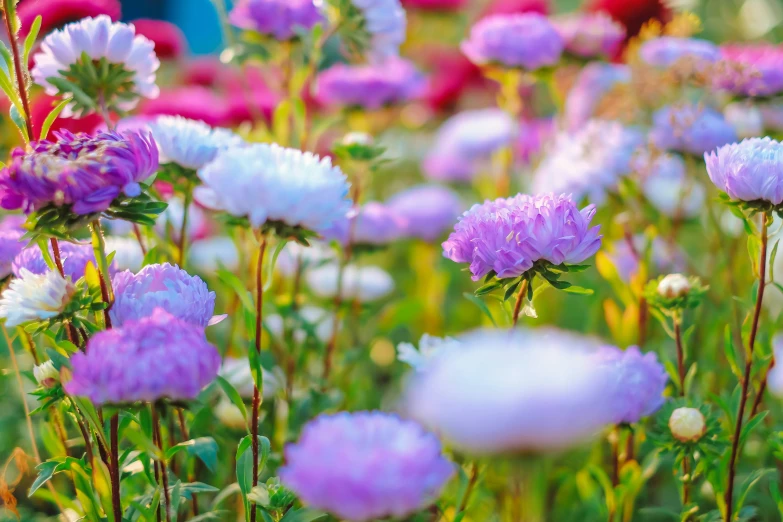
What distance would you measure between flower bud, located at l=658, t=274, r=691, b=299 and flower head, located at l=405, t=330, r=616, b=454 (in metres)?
0.52

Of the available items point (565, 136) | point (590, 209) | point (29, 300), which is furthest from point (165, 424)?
point (565, 136)

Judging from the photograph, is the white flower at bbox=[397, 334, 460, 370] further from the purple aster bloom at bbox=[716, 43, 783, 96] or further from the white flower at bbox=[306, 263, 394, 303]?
the purple aster bloom at bbox=[716, 43, 783, 96]

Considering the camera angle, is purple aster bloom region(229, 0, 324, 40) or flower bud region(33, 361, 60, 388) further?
purple aster bloom region(229, 0, 324, 40)

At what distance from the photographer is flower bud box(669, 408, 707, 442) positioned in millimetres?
882

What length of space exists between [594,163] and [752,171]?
2.08ft

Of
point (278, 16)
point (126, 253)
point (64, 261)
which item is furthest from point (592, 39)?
point (64, 261)

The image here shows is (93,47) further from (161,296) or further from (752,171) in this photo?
(752,171)

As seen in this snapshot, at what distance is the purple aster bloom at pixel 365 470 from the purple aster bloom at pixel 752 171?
1.74 ft

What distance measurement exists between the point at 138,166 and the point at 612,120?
4.20 ft

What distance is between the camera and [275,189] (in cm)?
72

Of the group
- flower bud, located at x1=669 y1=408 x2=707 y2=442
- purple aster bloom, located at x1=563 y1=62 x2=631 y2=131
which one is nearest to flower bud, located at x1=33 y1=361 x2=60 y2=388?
flower bud, located at x1=669 y1=408 x2=707 y2=442

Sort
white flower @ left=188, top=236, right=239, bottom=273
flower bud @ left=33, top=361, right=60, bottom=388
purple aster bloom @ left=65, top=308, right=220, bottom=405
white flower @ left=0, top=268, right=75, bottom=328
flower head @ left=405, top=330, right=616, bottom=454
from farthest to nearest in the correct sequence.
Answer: white flower @ left=188, top=236, right=239, bottom=273
flower bud @ left=33, top=361, right=60, bottom=388
white flower @ left=0, top=268, right=75, bottom=328
purple aster bloom @ left=65, top=308, right=220, bottom=405
flower head @ left=405, top=330, right=616, bottom=454

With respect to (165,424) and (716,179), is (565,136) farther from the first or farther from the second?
(165,424)

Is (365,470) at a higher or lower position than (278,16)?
lower
